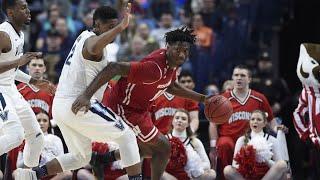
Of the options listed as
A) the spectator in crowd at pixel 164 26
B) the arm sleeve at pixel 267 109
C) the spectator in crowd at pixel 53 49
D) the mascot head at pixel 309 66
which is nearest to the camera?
the mascot head at pixel 309 66

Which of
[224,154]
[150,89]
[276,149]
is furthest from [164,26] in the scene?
[150,89]

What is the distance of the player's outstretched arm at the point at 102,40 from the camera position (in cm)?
824

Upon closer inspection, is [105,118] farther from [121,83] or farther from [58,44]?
[58,44]

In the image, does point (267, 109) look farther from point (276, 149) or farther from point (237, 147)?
point (237, 147)

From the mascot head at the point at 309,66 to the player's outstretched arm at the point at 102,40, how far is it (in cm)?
337

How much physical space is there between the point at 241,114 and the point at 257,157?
809mm

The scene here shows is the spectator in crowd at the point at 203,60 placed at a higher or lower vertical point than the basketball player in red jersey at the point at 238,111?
higher

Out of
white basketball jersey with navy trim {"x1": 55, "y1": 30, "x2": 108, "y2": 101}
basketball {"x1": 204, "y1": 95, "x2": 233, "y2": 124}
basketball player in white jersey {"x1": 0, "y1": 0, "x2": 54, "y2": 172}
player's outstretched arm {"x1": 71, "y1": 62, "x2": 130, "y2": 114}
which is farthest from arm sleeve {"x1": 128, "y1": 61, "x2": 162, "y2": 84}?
basketball player in white jersey {"x1": 0, "y1": 0, "x2": 54, "y2": 172}

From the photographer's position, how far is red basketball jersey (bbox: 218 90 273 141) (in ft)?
37.2

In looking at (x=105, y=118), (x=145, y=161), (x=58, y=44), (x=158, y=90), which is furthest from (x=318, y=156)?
(x=58, y=44)

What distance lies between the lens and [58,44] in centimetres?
1409

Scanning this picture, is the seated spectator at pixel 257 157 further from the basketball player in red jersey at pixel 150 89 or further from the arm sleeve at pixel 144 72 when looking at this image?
the arm sleeve at pixel 144 72

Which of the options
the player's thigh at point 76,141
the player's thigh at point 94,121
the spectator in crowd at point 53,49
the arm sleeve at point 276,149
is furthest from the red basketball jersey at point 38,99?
the arm sleeve at point 276,149

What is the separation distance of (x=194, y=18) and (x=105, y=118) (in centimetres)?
624
